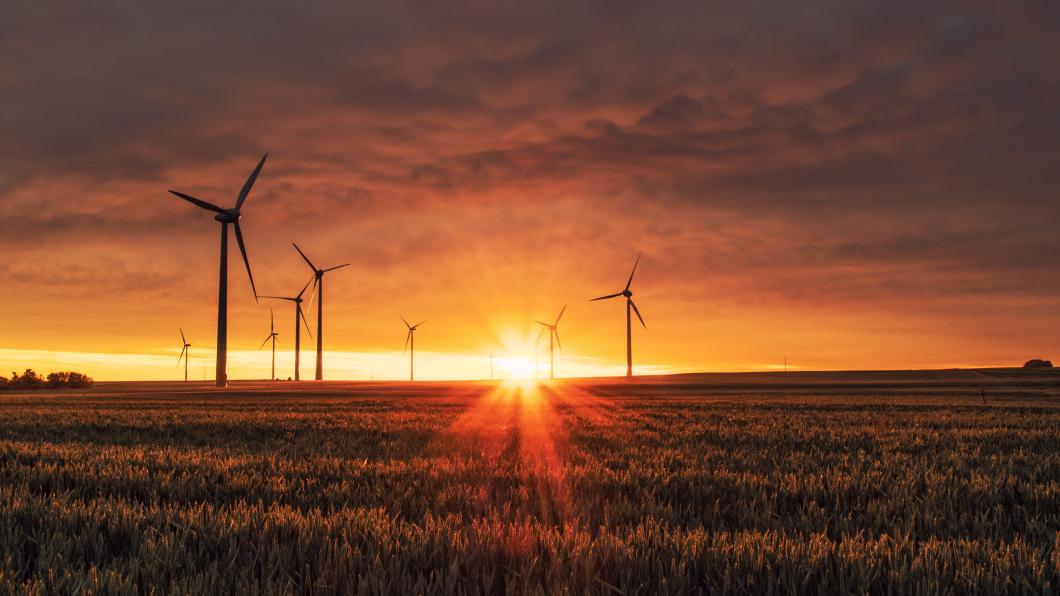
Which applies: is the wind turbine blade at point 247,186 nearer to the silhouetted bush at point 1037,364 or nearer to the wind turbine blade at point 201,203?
the wind turbine blade at point 201,203

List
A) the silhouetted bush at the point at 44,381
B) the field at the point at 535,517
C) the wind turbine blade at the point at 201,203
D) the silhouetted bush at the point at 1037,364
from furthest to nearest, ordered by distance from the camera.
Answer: the silhouetted bush at the point at 1037,364
the silhouetted bush at the point at 44,381
the wind turbine blade at the point at 201,203
the field at the point at 535,517

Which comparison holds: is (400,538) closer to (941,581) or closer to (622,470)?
(941,581)

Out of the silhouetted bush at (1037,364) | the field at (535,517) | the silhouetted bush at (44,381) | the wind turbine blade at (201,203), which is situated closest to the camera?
the field at (535,517)

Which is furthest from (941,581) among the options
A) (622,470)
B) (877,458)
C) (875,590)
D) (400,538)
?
(877,458)

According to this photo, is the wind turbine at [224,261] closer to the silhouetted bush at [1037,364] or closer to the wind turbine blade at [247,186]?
the wind turbine blade at [247,186]

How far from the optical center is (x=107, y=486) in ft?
31.3

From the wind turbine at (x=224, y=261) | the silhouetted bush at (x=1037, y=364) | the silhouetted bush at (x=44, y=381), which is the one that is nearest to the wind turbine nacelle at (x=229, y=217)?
the wind turbine at (x=224, y=261)

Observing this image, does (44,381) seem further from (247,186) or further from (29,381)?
(247,186)

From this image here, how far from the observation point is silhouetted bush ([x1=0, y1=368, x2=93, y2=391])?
447 ft

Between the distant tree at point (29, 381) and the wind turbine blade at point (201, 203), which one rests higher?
the wind turbine blade at point (201, 203)

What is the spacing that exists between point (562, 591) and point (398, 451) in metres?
10.9

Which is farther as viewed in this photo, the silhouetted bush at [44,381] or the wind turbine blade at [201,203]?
the silhouetted bush at [44,381]

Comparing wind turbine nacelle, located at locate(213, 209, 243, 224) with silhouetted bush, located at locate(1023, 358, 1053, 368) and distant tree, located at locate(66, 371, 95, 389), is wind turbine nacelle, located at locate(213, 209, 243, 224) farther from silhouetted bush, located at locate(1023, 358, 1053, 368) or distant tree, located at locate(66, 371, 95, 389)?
silhouetted bush, located at locate(1023, 358, 1053, 368)

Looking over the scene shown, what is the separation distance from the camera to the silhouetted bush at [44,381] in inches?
5369
